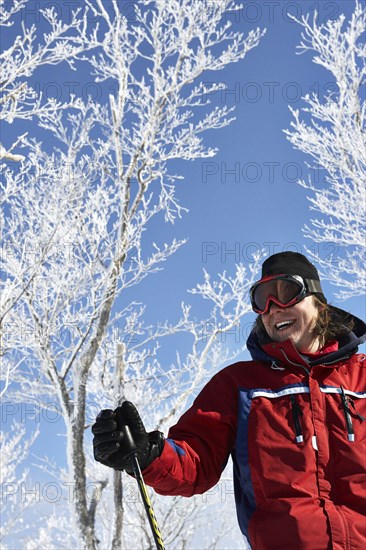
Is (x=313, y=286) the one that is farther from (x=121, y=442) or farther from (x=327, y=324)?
(x=121, y=442)

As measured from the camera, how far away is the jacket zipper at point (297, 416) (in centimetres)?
171

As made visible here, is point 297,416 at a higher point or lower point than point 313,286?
lower

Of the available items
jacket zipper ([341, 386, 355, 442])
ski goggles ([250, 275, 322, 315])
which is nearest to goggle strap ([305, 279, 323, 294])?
ski goggles ([250, 275, 322, 315])

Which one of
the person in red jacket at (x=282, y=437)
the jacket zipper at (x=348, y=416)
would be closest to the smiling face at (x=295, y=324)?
the person in red jacket at (x=282, y=437)

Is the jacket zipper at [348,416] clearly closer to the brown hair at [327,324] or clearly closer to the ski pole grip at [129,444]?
the brown hair at [327,324]

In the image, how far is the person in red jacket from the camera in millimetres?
1591

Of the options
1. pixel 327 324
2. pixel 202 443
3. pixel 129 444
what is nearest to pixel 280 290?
pixel 327 324

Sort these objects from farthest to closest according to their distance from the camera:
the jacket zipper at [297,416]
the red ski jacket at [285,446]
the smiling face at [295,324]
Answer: the smiling face at [295,324], the jacket zipper at [297,416], the red ski jacket at [285,446]

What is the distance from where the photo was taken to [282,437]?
1.72 m

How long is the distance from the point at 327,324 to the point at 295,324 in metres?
0.14

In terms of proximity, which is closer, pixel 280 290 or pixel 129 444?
pixel 129 444

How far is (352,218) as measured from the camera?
8445mm

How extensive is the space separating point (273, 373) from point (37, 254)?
5.19 meters

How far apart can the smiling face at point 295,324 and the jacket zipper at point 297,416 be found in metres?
0.28
